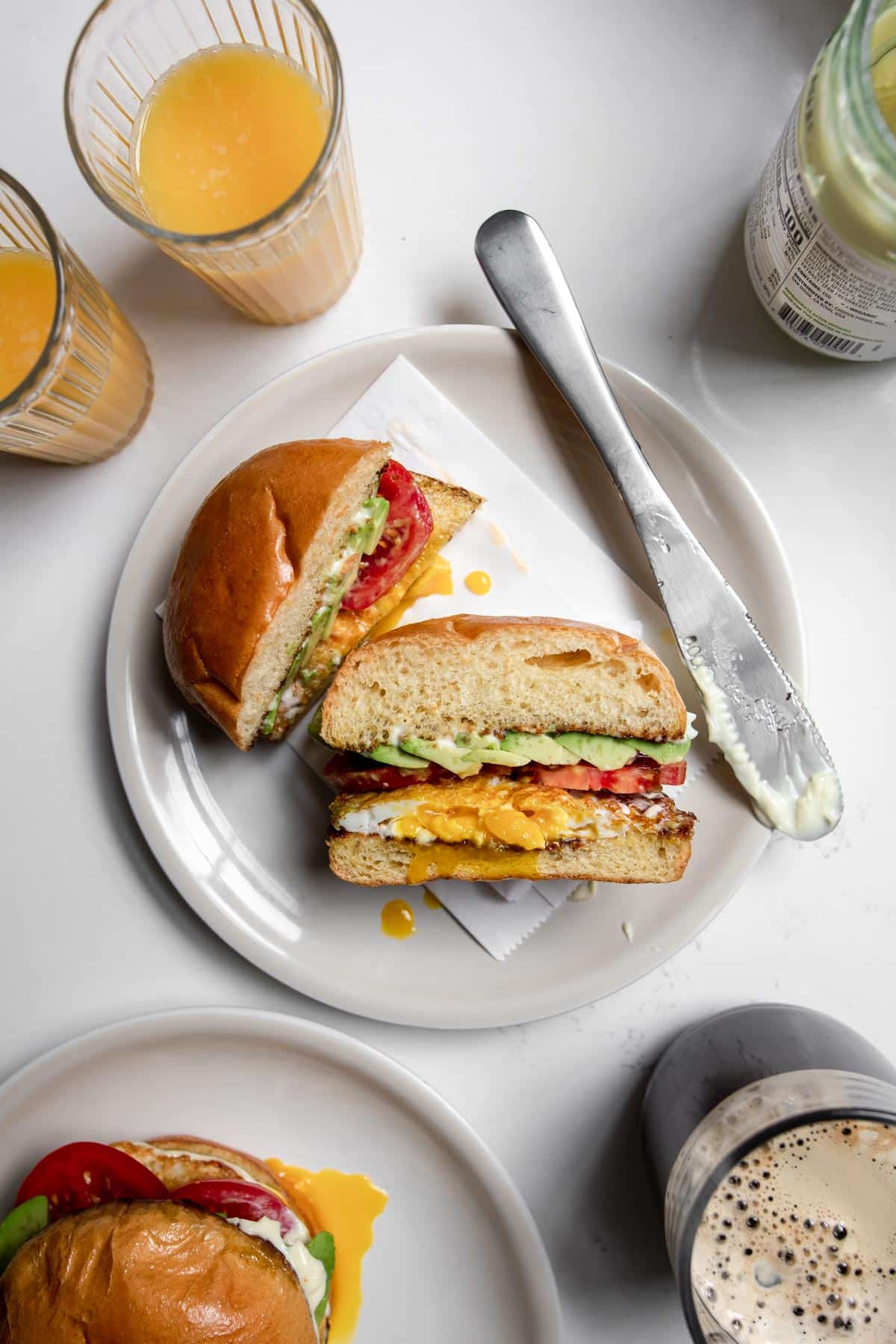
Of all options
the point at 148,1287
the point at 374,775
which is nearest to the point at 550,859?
the point at 374,775

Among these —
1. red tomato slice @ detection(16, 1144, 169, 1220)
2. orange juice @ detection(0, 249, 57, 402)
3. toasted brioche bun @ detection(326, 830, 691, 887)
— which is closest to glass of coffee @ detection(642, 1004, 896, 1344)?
toasted brioche bun @ detection(326, 830, 691, 887)

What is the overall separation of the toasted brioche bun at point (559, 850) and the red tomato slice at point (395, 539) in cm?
48

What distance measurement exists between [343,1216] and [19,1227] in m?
0.71

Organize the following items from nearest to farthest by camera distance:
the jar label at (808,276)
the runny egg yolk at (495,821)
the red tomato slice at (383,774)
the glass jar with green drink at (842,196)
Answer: the glass jar with green drink at (842,196) < the jar label at (808,276) < the runny egg yolk at (495,821) < the red tomato slice at (383,774)

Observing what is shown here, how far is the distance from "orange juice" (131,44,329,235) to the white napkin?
18.9 inches

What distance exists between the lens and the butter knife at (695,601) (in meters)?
2.11

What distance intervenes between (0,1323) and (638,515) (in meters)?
2.19

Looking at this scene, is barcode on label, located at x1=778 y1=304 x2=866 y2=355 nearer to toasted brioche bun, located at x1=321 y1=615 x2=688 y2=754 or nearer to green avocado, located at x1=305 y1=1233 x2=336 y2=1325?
toasted brioche bun, located at x1=321 y1=615 x2=688 y2=754

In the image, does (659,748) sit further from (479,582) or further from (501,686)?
(479,582)

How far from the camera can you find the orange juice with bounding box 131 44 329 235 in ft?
6.50

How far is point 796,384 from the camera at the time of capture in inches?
88.7

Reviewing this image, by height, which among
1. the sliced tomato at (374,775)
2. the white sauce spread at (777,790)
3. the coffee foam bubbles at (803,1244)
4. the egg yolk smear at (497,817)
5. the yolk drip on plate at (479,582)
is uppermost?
the yolk drip on plate at (479,582)

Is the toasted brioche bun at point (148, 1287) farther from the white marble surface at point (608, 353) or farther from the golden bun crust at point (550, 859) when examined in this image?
the golden bun crust at point (550, 859)

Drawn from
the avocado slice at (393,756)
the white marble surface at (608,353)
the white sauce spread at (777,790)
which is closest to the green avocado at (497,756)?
the avocado slice at (393,756)
